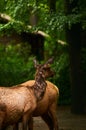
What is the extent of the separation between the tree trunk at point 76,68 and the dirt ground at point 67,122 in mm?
474

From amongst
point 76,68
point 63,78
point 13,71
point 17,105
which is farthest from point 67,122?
point 13,71

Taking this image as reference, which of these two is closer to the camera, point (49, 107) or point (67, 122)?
point (49, 107)

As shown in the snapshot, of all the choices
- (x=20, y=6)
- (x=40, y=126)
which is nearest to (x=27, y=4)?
(x=20, y=6)

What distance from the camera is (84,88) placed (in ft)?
66.3

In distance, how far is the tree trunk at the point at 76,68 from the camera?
62.3 ft

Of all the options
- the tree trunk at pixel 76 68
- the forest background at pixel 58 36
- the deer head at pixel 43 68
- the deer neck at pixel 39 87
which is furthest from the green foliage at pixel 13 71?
the deer neck at pixel 39 87

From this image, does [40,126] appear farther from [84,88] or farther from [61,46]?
[61,46]

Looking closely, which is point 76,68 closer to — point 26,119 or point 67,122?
point 67,122

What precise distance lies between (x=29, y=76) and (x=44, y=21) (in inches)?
219

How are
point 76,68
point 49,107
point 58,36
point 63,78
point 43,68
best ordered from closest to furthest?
point 43,68, point 49,107, point 76,68, point 63,78, point 58,36

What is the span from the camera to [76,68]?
19.2 metres

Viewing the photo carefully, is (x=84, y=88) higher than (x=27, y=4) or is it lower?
lower

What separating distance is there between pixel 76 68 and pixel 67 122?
271cm

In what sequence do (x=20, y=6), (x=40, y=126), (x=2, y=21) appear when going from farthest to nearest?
(x=2, y=21)
(x=20, y=6)
(x=40, y=126)
